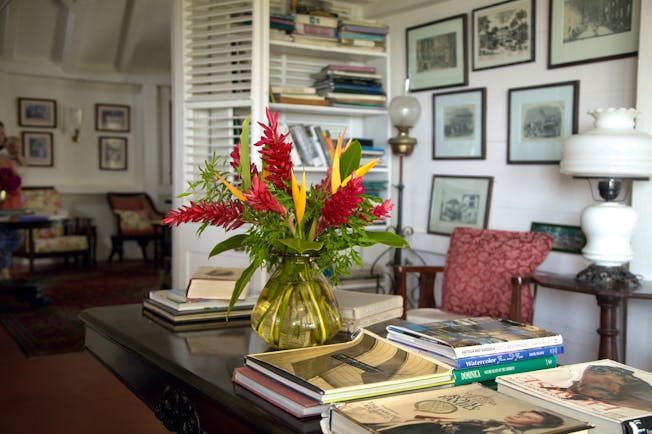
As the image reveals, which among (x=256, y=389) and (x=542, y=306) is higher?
(x=256, y=389)

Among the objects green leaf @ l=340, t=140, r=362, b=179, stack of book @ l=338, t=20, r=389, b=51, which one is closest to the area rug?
stack of book @ l=338, t=20, r=389, b=51

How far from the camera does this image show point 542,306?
416 centimetres

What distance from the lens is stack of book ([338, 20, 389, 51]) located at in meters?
5.06

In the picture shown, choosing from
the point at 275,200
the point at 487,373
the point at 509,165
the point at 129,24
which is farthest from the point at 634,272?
the point at 129,24

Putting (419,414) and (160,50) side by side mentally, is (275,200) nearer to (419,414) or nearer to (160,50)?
(419,414)

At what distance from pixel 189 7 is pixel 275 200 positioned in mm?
3660

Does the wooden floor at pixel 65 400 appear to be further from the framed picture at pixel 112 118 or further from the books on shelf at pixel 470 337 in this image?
A: the framed picture at pixel 112 118

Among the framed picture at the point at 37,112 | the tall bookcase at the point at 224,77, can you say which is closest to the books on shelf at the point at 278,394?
the tall bookcase at the point at 224,77

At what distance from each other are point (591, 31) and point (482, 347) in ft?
9.57

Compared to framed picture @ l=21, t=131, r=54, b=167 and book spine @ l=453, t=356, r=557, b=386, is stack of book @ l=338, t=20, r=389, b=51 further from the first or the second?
framed picture @ l=21, t=131, r=54, b=167

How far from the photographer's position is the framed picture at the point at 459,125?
4551mm

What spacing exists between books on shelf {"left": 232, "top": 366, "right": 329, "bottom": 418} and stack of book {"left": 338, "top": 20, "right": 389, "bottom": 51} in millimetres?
3978

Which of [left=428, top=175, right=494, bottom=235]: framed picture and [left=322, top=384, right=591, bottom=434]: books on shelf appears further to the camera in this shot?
[left=428, top=175, right=494, bottom=235]: framed picture

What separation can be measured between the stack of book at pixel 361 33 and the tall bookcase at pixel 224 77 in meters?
0.06
